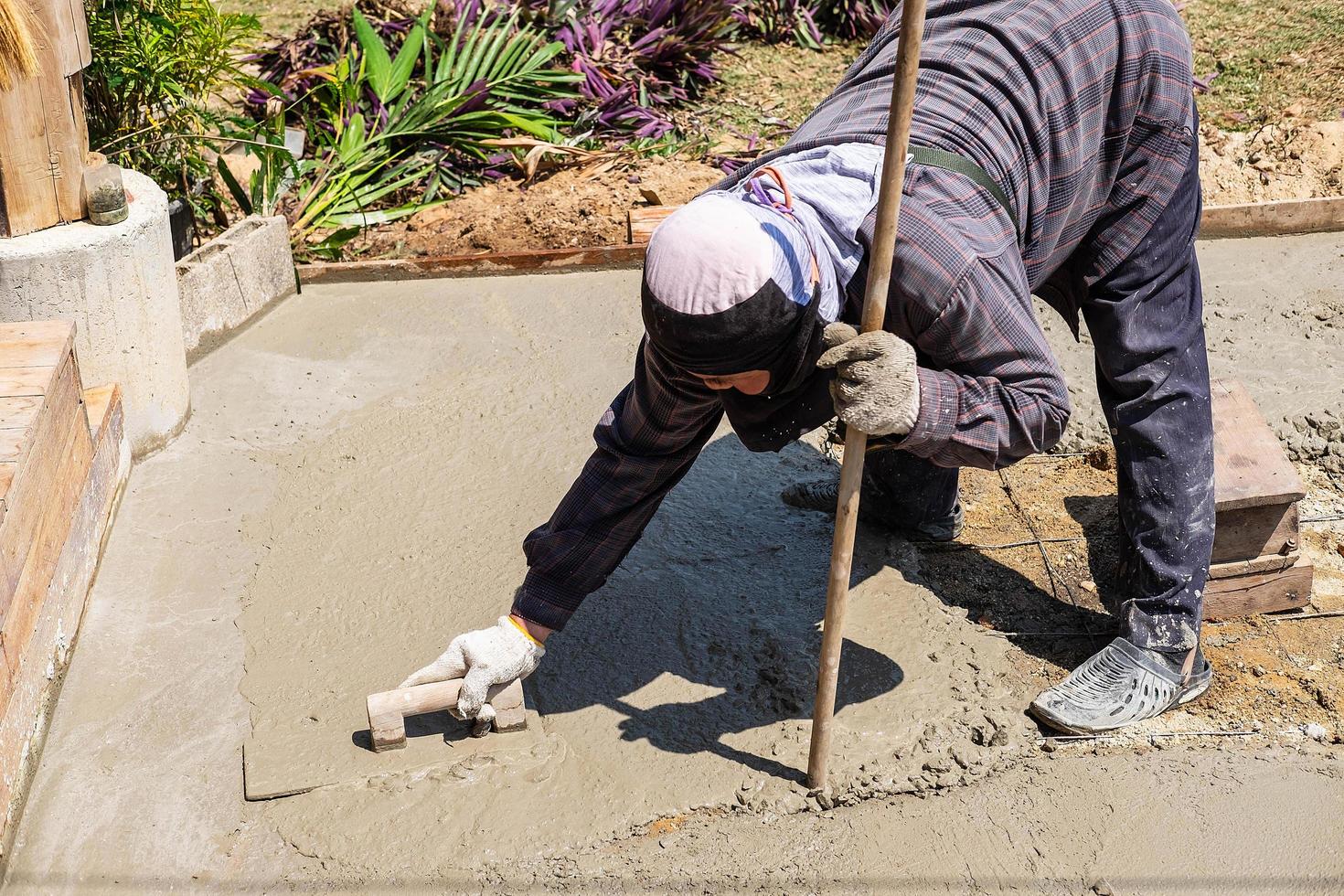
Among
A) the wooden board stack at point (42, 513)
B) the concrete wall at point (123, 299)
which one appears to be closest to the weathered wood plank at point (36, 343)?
the wooden board stack at point (42, 513)

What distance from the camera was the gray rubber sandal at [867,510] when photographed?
3342 millimetres

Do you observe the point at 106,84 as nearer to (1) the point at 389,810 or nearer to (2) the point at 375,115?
(2) the point at 375,115

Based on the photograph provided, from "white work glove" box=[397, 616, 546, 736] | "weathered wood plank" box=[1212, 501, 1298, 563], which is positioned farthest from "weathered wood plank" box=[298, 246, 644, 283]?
"weathered wood plank" box=[1212, 501, 1298, 563]

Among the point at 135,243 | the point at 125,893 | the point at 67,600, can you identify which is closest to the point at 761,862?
the point at 125,893

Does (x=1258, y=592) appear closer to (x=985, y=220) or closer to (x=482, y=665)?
(x=985, y=220)

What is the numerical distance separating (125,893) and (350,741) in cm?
52

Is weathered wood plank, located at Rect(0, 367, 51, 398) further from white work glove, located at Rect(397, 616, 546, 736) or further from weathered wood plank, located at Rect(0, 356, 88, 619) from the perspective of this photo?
white work glove, located at Rect(397, 616, 546, 736)

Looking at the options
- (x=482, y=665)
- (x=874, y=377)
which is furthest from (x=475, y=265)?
(x=874, y=377)

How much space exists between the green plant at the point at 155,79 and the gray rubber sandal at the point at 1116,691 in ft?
10.9

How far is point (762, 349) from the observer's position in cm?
213

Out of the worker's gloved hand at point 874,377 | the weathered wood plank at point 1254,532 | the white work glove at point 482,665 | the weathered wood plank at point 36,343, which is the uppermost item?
the worker's gloved hand at point 874,377

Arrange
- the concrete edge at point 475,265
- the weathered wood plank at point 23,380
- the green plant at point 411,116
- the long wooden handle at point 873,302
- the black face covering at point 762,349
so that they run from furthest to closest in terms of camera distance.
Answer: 1. the green plant at point 411,116
2. the concrete edge at point 475,265
3. the weathered wood plank at point 23,380
4. the black face covering at point 762,349
5. the long wooden handle at point 873,302

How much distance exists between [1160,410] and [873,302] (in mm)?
1000

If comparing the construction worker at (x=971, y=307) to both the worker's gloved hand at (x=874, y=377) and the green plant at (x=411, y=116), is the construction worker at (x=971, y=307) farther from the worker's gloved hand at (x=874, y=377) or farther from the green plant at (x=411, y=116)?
the green plant at (x=411, y=116)
